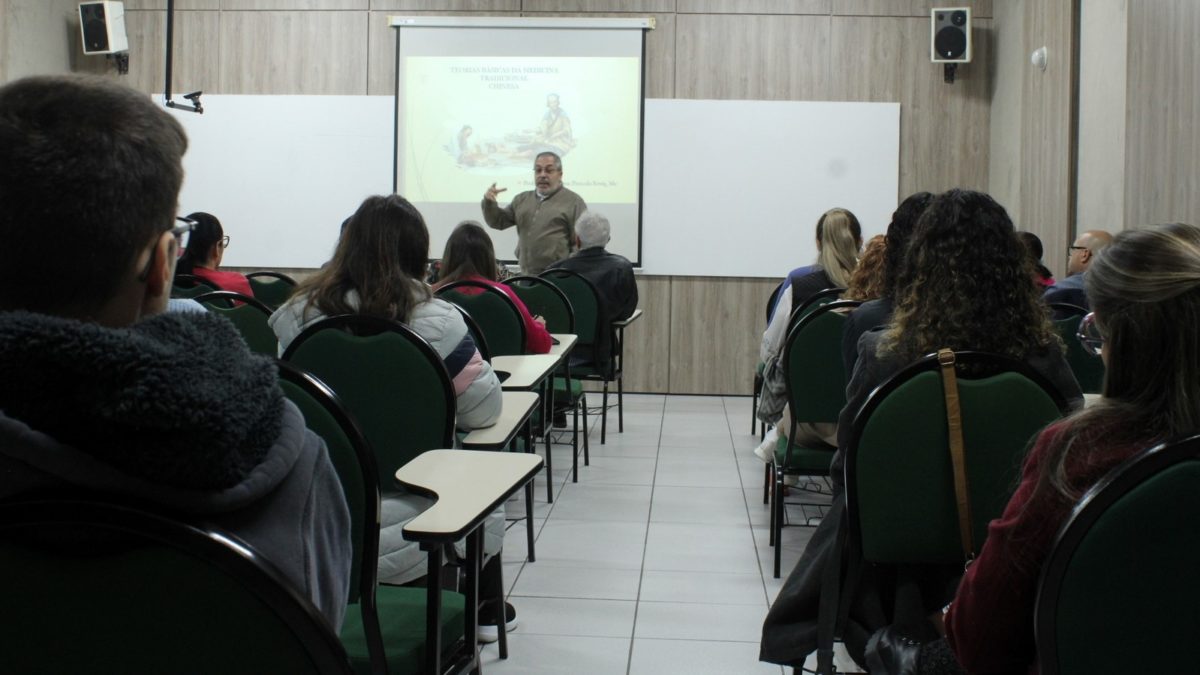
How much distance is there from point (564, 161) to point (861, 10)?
2.37 m

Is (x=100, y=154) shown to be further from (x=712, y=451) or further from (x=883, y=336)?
(x=712, y=451)

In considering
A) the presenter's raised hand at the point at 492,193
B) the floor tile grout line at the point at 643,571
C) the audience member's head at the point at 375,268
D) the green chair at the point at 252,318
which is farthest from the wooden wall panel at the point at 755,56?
the audience member's head at the point at 375,268

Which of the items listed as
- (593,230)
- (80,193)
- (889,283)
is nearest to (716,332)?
(593,230)

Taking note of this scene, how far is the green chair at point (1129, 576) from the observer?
3.38 feet

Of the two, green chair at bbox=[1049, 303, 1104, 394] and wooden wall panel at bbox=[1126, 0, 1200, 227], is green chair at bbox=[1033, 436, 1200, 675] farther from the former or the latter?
wooden wall panel at bbox=[1126, 0, 1200, 227]

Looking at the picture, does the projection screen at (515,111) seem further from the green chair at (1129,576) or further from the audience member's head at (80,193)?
the audience member's head at (80,193)

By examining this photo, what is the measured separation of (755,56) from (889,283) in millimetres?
5338

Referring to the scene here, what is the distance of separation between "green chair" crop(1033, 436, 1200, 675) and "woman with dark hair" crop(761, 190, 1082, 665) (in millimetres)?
748

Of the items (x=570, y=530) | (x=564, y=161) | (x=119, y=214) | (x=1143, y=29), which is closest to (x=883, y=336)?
(x=119, y=214)

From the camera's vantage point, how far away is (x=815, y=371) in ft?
10.6

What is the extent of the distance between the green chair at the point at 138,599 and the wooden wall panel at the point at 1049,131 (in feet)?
20.2

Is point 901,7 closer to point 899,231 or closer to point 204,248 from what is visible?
point 204,248

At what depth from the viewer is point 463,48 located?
7711 mm

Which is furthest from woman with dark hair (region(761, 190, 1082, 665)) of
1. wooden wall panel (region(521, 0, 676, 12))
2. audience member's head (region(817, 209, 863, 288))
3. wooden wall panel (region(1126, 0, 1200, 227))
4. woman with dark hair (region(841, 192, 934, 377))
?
wooden wall panel (region(521, 0, 676, 12))
